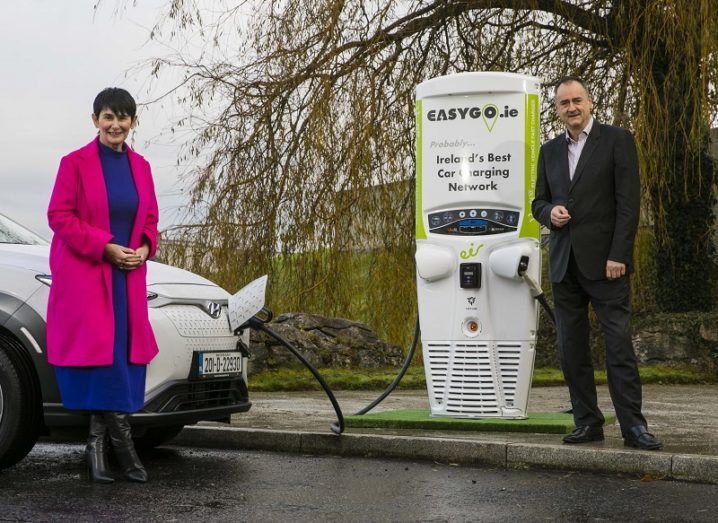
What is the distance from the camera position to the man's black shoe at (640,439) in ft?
19.5

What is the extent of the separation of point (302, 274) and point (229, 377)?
19.6 feet

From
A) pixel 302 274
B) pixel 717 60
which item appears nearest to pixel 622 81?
pixel 717 60

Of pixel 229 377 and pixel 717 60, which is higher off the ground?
pixel 717 60

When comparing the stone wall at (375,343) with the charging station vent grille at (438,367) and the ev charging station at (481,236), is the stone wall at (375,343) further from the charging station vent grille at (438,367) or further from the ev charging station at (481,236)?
the ev charging station at (481,236)

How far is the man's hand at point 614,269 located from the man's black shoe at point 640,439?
849mm

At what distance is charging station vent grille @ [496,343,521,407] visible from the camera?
277 inches

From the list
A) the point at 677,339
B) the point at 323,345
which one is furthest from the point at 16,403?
the point at 677,339

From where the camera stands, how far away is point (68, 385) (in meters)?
5.50

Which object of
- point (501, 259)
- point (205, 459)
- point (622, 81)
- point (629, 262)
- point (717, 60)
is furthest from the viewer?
point (622, 81)

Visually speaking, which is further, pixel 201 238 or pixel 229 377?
pixel 201 238

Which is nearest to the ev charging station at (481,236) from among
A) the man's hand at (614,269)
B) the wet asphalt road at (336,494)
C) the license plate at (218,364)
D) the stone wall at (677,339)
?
the man's hand at (614,269)

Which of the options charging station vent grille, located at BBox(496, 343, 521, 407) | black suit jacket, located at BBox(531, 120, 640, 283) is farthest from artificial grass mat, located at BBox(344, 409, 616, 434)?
black suit jacket, located at BBox(531, 120, 640, 283)

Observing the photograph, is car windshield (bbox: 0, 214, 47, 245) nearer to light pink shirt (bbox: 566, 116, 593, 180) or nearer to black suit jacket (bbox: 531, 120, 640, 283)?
black suit jacket (bbox: 531, 120, 640, 283)

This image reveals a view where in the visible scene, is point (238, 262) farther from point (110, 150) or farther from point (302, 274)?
point (110, 150)
